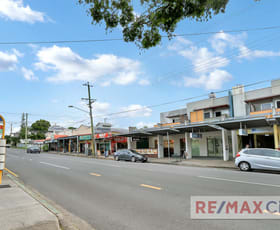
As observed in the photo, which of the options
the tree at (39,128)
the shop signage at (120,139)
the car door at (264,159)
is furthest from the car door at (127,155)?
the tree at (39,128)

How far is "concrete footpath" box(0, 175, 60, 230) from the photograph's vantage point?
4.51m

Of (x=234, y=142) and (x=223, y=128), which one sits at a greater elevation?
(x=223, y=128)

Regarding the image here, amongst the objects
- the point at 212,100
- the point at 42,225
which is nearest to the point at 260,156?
the point at 42,225

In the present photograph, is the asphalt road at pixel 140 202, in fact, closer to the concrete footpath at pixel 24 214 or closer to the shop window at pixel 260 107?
the concrete footpath at pixel 24 214

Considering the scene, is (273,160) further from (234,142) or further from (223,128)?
(234,142)

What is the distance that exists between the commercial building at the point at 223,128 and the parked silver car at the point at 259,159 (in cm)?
459

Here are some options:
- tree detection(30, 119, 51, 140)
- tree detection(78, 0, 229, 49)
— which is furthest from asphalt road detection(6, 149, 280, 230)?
tree detection(30, 119, 51, 140)

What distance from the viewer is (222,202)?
6344 mm

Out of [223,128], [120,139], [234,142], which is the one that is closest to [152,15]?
[223,128]

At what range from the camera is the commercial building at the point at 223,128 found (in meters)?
21.4

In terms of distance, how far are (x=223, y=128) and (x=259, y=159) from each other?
8.01 meters

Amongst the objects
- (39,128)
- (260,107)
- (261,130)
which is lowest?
(261,130)

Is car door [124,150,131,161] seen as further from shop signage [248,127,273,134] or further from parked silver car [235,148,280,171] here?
shop signage [248,127,273,134]

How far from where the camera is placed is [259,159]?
534 inches
